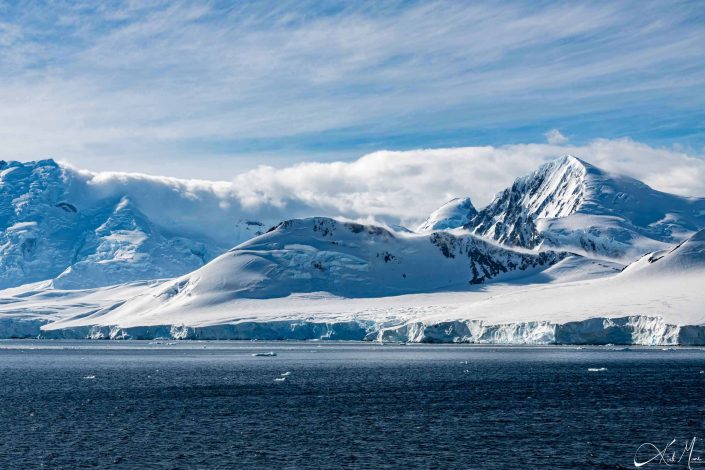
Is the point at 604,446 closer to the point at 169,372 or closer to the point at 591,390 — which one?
the point at 591,390

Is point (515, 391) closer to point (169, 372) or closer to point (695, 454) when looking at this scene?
point (695, 454)

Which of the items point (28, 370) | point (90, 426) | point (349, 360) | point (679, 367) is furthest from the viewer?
point (349, 360)

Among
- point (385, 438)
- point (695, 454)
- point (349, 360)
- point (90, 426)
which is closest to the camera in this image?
point (695, 454)

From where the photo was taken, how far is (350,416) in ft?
246

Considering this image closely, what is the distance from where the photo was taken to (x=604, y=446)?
57344 millimetres

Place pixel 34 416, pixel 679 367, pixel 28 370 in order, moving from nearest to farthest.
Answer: pixel 34 416 < pixel 679 367 < pixel 28 370

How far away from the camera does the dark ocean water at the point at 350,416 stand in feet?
180

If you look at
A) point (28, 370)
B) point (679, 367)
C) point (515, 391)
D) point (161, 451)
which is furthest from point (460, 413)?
point (28, 370)

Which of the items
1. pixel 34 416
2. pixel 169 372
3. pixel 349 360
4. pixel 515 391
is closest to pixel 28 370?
pixel 169 372

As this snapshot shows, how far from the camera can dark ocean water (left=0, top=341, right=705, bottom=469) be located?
54938 mm

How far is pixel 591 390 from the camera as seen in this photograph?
94938 millimetres

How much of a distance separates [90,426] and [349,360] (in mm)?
92982

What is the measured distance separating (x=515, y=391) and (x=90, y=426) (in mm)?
43765

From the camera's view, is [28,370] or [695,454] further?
[28,370]
